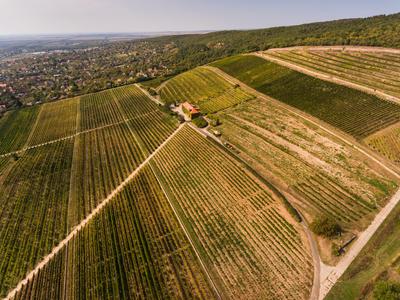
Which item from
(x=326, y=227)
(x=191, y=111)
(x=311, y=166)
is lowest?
(x=311, y=166)

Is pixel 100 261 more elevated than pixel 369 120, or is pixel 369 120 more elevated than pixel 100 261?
pixel 369 120

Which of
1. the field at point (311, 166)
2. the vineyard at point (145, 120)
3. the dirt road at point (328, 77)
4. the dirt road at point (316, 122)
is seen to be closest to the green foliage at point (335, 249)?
the field at point (311, 166)

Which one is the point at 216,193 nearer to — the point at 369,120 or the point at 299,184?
the point at 299,184

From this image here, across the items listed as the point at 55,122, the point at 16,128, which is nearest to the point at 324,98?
the point at 55,122

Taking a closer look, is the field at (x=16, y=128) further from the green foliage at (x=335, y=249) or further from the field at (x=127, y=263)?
the green foliage at (x=335, y=249)

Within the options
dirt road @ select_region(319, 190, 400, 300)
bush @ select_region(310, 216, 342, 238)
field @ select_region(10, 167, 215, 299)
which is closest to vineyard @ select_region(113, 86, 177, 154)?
field @ select_region(10, 167, 215, 299)

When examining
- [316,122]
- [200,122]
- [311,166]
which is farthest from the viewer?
[200,122]

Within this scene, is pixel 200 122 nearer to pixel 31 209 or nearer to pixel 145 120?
pixel 145 120

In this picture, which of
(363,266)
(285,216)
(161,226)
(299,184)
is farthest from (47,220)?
(363,266)
